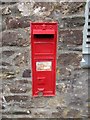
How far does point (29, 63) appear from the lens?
3104mm

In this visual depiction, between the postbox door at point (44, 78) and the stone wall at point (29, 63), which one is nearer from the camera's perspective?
the stone wall at point (29, 63)

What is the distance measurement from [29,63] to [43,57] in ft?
0.53

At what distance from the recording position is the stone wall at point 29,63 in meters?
2.91

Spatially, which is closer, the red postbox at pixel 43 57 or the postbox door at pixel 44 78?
the red postbox at pixel 43 57

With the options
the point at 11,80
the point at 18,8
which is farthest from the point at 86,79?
the point at 18,8

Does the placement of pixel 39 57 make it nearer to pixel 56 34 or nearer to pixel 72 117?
pixel 56 34

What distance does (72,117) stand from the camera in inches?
133

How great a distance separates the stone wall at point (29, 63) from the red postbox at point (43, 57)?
0.16 feet

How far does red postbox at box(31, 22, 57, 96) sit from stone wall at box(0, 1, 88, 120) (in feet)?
0.16

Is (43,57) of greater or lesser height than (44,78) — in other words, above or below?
above

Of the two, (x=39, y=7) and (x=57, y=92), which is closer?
(x=39, y=7)

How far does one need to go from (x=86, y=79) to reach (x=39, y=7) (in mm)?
851

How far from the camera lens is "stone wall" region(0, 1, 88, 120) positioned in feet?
9.53

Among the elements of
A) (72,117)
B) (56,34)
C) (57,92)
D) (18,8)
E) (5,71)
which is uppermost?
(18,8)
